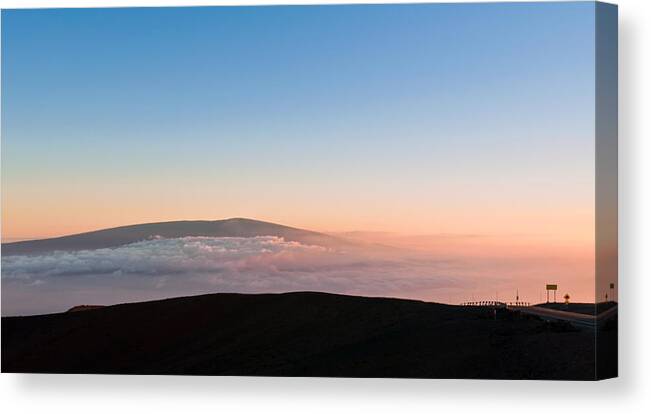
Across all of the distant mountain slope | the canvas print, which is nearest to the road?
the canvas print

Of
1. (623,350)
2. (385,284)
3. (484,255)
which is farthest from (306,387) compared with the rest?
(623,350)

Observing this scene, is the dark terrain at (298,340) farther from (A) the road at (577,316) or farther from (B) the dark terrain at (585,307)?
(B) the dark terrain at (585,307)

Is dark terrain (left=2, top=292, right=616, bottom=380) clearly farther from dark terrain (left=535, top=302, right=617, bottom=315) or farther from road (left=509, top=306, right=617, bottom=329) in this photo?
dark terrain (left=535, top=302, right=617, bottom=315)

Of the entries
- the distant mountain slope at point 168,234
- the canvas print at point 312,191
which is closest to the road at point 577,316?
the canvas print at point 312,191

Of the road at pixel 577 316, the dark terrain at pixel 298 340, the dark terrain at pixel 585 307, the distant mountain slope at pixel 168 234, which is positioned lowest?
the dark terrain at pixel 298 340

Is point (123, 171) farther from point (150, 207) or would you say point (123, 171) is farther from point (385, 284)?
point (385, 284)

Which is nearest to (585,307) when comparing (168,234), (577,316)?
(577,316)
